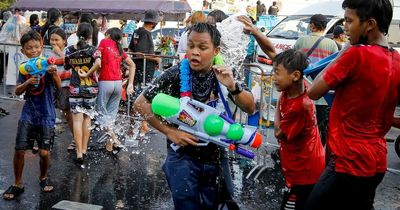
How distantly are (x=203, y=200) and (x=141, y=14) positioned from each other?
583 inches

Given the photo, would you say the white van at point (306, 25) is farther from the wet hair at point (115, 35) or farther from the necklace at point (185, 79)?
the necklace at point (185, 79)

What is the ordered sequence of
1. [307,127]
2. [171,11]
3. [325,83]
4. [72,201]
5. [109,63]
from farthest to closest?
[171,11]
[109,63]
[72,201]
[307,127]
[325,83]

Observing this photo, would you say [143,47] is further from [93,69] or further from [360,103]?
[360,103]

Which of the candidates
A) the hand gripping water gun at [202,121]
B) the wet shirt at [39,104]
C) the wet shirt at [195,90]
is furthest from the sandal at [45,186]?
the hand gripping water gun at [202,121]

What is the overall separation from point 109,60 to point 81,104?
2.44 ft

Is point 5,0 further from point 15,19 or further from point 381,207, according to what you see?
point 381,207

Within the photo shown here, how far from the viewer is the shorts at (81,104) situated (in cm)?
659

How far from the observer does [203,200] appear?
3.35 meters

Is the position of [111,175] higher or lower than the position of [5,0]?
lower

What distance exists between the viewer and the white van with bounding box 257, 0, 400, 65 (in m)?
13.1

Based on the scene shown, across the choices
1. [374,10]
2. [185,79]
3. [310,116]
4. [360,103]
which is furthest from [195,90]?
[374,10]

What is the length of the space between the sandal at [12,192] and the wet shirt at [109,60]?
7.02 feet

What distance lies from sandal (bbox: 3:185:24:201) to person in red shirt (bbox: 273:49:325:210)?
2968mm

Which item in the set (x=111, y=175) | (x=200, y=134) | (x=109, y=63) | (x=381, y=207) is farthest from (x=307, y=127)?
(x=109, y=63)
